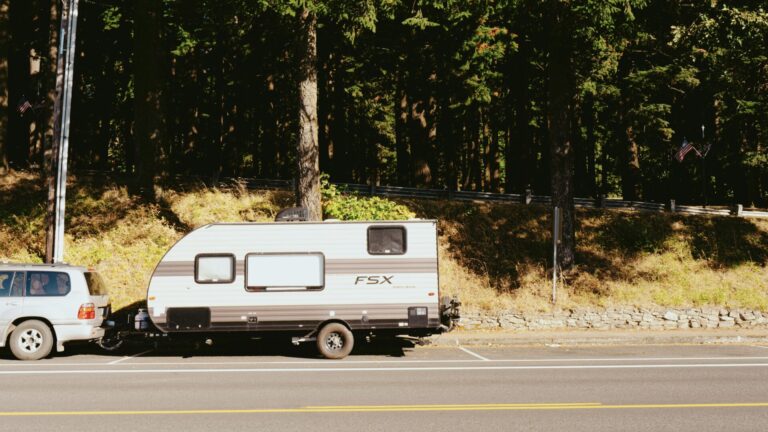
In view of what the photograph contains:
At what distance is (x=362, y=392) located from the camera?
1048 centimetres

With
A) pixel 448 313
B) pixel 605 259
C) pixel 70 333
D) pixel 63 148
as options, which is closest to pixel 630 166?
pixel 605 259

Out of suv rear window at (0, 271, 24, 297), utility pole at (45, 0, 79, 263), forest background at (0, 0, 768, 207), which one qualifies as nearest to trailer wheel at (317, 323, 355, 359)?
suv rear window at (0, 271, 24, 297)

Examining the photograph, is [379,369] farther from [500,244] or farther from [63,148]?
[500,244]

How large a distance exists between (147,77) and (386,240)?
1321cm

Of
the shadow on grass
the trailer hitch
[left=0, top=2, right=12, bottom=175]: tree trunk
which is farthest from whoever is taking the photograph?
[left=0, top=2, right=12, bottom=175]: tree trunk

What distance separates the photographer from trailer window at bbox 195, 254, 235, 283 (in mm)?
14758

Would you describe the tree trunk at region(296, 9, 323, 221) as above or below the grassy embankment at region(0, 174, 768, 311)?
above

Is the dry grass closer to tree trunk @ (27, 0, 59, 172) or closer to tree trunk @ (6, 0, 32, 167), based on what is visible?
tree trunk @ (27, 0, 59, 172)

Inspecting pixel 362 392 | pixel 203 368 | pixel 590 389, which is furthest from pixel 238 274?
pixel 590 389

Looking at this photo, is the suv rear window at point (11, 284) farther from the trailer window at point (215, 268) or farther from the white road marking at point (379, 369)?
the trailer window at point (215, 268)

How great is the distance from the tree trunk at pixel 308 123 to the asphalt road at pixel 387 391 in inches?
196

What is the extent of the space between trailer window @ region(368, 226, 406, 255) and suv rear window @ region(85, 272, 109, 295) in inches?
240

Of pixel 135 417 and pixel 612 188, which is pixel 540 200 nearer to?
pixel 135 417

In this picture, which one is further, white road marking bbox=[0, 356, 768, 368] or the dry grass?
the dry grass
